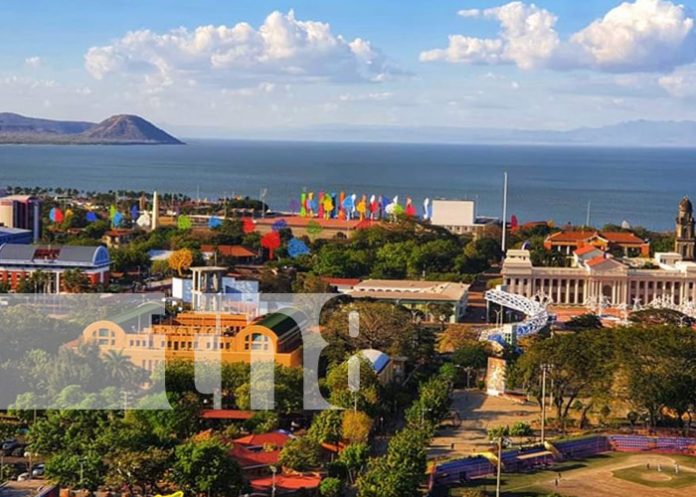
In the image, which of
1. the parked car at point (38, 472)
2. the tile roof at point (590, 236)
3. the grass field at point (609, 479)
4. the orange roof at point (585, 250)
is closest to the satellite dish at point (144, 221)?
the tile roof at point (590, 236)

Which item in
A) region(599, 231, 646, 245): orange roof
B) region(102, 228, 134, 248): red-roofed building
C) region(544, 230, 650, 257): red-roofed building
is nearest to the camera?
region(544, 230, 650, 257): red-roofed building

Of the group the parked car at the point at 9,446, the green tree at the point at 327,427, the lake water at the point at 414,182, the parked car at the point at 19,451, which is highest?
the lake water at the point at 414,182

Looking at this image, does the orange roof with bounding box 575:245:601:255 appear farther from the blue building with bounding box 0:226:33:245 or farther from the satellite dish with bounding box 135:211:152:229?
the satellite dish with bounding box 135:211:152:229

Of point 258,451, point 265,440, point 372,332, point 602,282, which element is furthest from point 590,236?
point 258,451

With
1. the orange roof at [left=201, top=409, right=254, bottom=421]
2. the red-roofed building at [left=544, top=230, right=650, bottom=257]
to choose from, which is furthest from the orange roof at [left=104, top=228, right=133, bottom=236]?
the orange roof at [left=201, top=409, right=254, bottom=421]

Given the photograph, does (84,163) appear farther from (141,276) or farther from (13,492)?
(13,492)

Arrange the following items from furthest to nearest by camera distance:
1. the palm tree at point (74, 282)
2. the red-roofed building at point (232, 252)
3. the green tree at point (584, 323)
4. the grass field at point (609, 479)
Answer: the red-roofed building at point (232, 252), the palm tree at point (74, 282), the green tree at point (584, 323), the grass field at point (609, 479)

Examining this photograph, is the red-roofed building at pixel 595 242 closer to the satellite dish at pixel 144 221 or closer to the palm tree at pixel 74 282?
the palm tree at pixel 74 282
